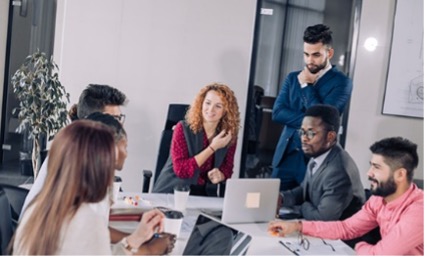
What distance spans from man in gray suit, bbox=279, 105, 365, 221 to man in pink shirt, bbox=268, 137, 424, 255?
193 millimetres

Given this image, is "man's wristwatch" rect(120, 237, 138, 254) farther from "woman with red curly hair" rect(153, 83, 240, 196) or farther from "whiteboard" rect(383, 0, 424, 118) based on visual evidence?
"whiteboard" rect(383, 0, 424, 118)

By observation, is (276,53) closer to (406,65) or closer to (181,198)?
(406,65)

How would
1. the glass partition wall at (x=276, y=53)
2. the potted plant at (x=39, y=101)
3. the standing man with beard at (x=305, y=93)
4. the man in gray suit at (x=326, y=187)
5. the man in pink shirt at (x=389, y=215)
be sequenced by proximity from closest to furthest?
the man in pink shirt at (x=389, y=215) < the man in gray suit at (x=326, y=187) < the potted plant at (x=39, y=101) < the standing man with beard at (x=305, y=93) < the glass partition wall at (x=276, y=53)

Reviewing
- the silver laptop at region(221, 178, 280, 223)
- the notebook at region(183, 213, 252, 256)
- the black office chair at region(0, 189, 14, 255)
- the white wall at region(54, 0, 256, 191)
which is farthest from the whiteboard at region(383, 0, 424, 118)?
the black office chair at region(0, 189, 14, 255)

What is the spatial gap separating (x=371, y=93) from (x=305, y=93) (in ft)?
1.92

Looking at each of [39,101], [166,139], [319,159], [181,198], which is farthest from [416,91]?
[39,101]

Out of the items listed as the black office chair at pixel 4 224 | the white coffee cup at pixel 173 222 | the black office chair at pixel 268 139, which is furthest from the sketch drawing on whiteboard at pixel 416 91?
the black office chair at pixel 4 224

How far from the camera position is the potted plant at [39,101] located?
9.08ft

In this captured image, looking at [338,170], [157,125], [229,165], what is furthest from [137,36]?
[338,170]

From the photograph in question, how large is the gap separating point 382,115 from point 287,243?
1940 millimetres

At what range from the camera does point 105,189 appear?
1.21 m

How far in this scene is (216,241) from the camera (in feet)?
5.08

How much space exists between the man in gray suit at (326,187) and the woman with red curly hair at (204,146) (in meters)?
0.42

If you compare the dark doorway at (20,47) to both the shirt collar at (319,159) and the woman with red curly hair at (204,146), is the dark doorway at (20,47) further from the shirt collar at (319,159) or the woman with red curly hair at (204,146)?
the shirt collar at (319,159)
